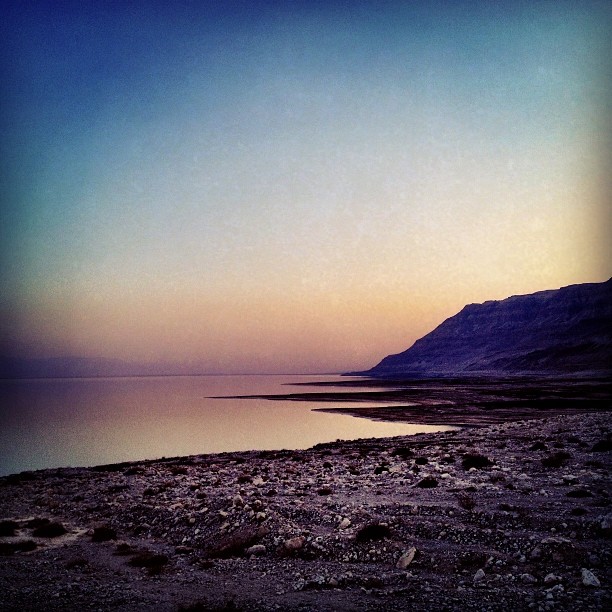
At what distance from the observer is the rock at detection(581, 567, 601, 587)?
9.14m

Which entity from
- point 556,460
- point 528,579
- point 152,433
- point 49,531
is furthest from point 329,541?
point 152,433

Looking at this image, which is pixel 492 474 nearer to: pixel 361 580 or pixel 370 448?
pixel 361 580

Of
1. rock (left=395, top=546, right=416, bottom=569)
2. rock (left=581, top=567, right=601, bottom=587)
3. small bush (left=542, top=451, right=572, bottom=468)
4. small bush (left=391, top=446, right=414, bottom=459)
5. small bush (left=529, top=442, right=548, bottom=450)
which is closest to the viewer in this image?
rock (left=581, top=567, right=601, bottom=587)

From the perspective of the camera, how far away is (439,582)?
999cm

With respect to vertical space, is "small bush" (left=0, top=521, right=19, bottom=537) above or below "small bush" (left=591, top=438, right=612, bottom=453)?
above

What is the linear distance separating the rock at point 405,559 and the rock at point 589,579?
3498 millimetres

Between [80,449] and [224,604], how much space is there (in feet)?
131

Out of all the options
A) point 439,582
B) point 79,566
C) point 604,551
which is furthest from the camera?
point 79,566

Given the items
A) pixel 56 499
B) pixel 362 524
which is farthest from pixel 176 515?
pixel 56 499

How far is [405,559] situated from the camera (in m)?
11.1

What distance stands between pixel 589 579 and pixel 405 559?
370cm

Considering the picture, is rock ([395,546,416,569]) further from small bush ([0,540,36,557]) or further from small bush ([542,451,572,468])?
small bush ([542,451,572,468])

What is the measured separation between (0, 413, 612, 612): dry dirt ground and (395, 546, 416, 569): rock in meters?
0.02

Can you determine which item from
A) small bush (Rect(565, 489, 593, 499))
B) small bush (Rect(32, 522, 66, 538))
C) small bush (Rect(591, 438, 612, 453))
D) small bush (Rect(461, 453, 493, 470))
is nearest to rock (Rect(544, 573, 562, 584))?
small bush (Rect(565, 489, 593, 499))
